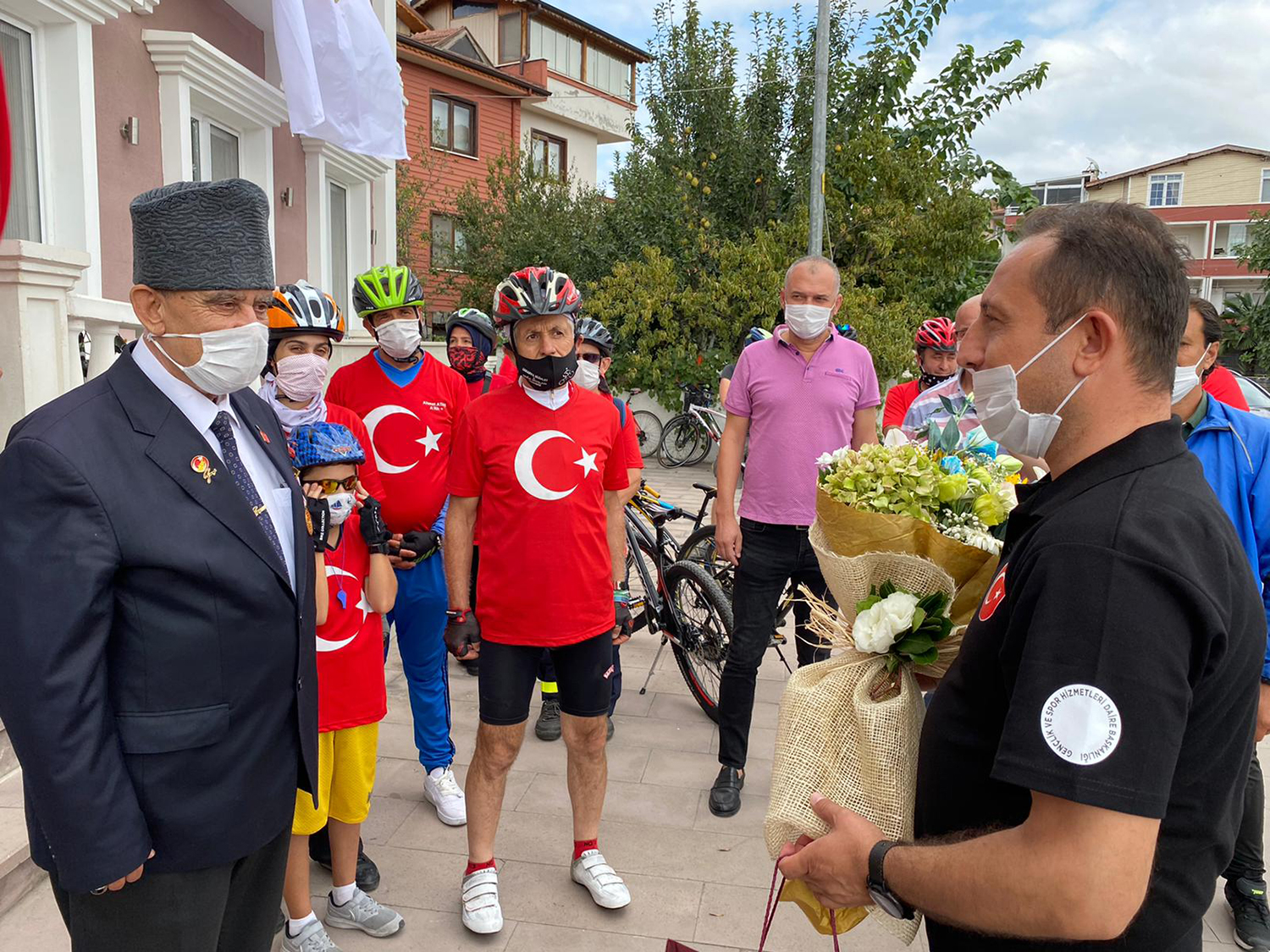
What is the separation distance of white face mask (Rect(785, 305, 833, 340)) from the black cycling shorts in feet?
5.49

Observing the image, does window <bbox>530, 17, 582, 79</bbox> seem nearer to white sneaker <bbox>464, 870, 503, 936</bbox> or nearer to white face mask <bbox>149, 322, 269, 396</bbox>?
white sneaker <bbox>464, 870, 503, 936</bbox>

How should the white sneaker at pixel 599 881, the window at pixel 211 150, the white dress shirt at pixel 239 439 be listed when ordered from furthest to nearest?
the window at pixel 211 150 < the white sneaker at pixel 599 881 < the white dress shirt at pixel 239 439

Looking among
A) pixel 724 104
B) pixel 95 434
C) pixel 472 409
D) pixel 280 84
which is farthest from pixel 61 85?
pixel 724 104

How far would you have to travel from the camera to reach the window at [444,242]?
23.8 m

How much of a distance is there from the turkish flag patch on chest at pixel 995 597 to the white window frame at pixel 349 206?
8.88 meters

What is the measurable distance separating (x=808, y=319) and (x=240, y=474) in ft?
8.93

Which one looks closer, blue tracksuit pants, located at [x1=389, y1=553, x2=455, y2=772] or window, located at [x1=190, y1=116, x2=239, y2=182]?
blue tracksuit pants, located at [x1=389, y1=553, x2=455, y2=772]

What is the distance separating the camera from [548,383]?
328 cm

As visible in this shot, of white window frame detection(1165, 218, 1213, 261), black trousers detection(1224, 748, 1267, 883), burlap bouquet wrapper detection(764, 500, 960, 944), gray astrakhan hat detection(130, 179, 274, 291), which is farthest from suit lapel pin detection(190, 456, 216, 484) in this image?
white window frame detection(1165, 218, 1213, 261)

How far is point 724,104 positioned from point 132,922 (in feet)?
55.0

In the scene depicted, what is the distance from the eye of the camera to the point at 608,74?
109 feet

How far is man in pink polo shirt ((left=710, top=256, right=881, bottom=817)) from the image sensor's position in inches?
160

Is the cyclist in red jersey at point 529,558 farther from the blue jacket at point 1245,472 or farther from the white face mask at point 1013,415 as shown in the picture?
the blue jacket at point 1245,472

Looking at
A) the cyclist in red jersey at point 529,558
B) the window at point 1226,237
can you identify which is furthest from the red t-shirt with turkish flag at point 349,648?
the window at point 1226,237
